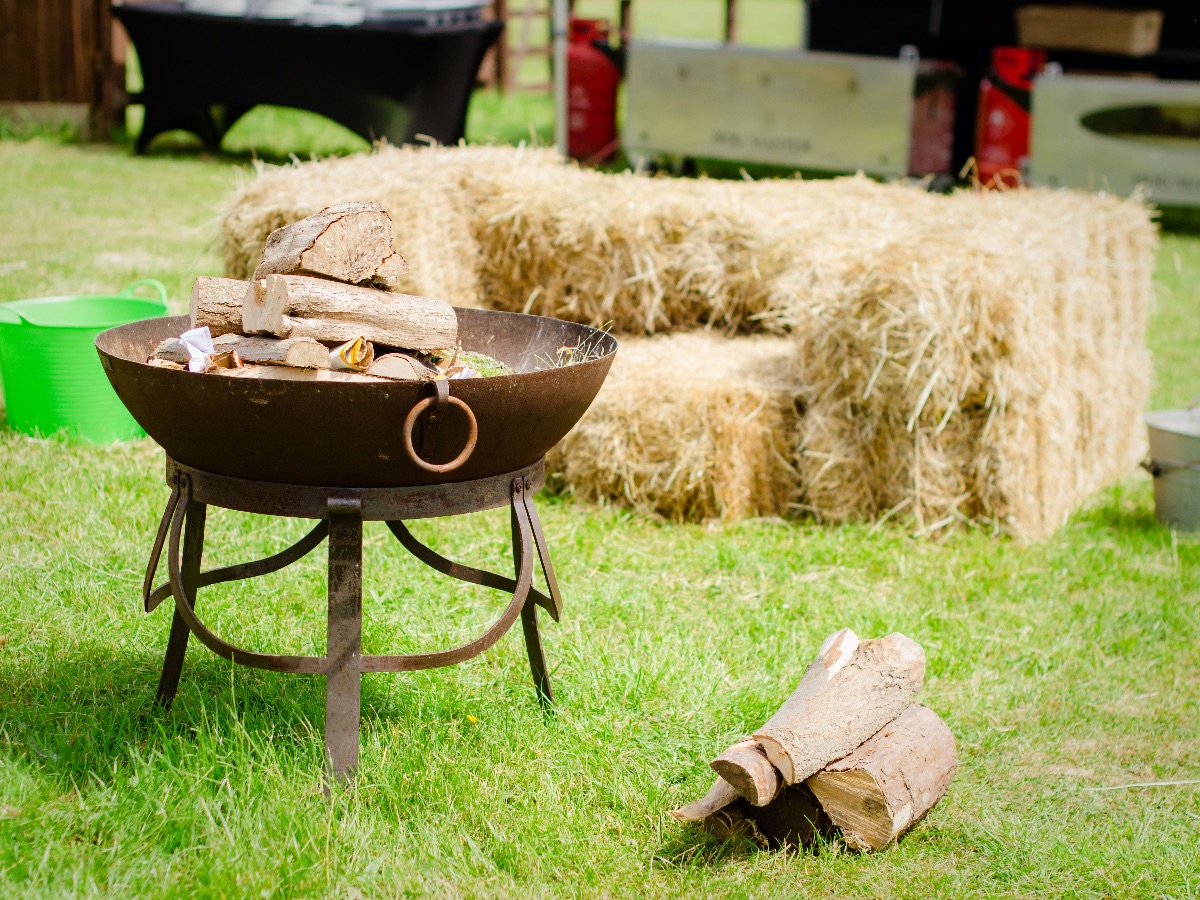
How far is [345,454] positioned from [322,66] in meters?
8.26

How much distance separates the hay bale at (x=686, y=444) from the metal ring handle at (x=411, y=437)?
200cm

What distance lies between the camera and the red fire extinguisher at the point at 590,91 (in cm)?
1118

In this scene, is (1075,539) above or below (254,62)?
below

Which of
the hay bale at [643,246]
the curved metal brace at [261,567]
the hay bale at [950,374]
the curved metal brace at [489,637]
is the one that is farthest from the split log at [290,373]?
the hay bale at [643,246]

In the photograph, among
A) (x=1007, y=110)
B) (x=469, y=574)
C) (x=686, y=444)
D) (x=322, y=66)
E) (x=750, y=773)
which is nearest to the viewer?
(x=750, y=773)

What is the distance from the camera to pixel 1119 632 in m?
3.77

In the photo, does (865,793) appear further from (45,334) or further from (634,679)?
(45,334)

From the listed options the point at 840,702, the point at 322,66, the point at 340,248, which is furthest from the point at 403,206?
the point at 322,66

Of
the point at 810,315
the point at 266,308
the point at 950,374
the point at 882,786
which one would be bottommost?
the point at 882,786

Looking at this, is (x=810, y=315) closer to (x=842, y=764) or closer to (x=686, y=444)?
(x=686, y=444)

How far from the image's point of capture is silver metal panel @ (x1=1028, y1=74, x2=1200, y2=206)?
9.11 meters

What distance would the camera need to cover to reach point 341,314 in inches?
104

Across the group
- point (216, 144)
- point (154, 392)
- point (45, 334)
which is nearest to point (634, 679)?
point (154, 392)

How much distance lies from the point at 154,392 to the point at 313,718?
3.20 feet
